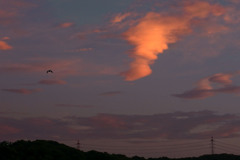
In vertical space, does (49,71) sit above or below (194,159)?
above

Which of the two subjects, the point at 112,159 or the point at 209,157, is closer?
the point at 112,159

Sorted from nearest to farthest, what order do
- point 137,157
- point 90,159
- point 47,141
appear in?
point 90,159 → point 47,141 → point 137,157

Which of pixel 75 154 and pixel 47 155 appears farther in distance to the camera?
pixel 75 154

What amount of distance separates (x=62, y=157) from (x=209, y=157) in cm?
7726

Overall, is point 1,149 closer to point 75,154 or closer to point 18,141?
point 18,141

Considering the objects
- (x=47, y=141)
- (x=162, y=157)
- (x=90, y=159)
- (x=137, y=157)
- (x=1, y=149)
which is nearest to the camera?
(x=1, y=149)

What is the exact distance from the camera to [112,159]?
98.2m

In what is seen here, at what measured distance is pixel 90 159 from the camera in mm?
95812

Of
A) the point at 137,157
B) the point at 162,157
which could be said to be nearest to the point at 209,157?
the point at 162,157

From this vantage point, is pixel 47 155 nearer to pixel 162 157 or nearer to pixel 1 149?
pixel 1 149

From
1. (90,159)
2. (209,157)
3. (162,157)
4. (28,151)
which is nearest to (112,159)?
(90,159)

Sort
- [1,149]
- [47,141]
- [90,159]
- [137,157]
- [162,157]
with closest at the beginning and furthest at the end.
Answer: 1. [1,149]
2. [90,159]
3. [47,141]
4. [137,157]
5. [162,157]

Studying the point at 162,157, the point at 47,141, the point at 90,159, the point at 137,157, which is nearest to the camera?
the point at 90,159

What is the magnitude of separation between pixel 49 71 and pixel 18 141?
714 inches
